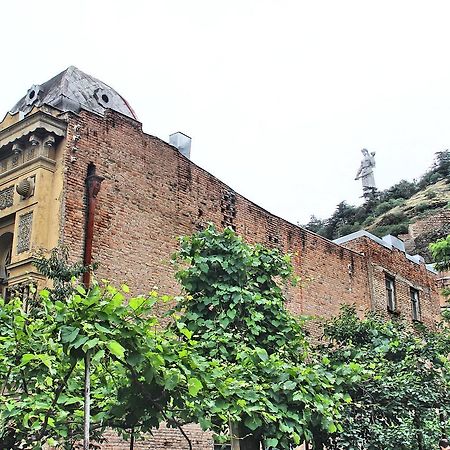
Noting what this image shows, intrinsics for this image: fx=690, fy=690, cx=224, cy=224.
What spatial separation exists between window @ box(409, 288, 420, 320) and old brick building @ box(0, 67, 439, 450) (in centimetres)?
784

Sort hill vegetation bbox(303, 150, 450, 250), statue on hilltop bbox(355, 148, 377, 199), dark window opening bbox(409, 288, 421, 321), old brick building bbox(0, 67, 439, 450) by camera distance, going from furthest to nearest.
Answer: statue on hilltop bbox(355, 148, 377, 199) → hill vegetation bbox(303, 150, 450, 250) → dark window opening bbox(409, 288, 421, 321) → old brick building bbox(0, 67, 439, 450)

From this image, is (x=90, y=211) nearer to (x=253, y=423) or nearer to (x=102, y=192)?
(x=102, y=192)

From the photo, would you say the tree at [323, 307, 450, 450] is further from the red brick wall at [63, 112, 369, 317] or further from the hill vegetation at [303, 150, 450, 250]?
the hill vegetation at [303, 150, 450, 250]

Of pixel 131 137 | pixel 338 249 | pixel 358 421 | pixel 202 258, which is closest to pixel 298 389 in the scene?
pixel 202 258

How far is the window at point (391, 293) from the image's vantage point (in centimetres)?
2391

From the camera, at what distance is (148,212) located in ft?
50.4

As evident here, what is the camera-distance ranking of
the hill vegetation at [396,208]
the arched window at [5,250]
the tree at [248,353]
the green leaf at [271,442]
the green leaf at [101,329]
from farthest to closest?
the hill vegetation at [396,208], the arched window at [5,250], the green leaf at [271,442], the tree at [248,353], the green leaf at [101,329]

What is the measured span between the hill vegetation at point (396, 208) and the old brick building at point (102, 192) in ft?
149

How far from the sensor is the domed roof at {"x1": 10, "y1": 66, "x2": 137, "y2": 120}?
1495 cm

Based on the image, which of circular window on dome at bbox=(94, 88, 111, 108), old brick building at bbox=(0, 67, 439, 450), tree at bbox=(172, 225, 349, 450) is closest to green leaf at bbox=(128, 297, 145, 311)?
tree at bbox=(172, 225, 349, 450)

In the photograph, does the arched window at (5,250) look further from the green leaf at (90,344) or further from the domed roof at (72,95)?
the green leaf at (90,344)

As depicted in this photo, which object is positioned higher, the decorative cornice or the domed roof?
the domed roof

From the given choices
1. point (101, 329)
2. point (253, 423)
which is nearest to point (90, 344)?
point (101, 329)

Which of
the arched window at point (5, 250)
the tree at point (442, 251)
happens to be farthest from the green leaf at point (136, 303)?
the arched window at point (5, 250)
